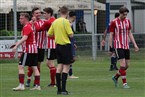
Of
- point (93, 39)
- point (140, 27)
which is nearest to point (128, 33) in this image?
point (93, 39)

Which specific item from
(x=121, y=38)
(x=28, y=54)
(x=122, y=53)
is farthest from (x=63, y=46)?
(x=121, y=38)

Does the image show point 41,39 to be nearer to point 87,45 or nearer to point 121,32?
point 121,32

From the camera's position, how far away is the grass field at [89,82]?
14.4 m

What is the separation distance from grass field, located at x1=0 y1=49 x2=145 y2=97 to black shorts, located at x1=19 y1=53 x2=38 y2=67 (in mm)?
630

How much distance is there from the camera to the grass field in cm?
1436

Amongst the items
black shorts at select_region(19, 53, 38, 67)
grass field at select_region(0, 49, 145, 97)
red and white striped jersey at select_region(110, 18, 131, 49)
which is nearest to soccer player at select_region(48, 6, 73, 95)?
grass field at select_region(0, 49, 145, 97)

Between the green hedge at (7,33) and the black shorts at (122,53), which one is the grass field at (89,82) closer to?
the black shorts at (122,53)

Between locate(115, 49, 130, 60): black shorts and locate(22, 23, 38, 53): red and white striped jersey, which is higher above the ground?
locate(22, 23, 38, 53): red and white striped jersey

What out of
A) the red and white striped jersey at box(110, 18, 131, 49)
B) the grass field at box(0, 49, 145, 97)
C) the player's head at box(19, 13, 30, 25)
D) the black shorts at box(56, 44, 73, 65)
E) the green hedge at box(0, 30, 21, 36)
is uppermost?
the player's head at box(19, 13, 30, 25)

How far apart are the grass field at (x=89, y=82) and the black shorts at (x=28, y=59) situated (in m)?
0.63

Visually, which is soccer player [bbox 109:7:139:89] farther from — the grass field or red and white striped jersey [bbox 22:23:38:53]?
red and white striped jersey [bbox 22:23:38:53]

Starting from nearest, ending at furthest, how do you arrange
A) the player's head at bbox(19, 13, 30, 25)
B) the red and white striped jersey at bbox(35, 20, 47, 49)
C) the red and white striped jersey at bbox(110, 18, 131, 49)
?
the player's head at bbox(19, 13, 30, 25), the red and white striped jersey at bbox(110, 18, 131, 49), the red and white striped jersey at bbox(35, 20, 47, 49)

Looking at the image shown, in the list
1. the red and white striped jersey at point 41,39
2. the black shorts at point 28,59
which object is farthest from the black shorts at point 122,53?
the black shorts at point 28,59

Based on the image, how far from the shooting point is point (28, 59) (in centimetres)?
1533
